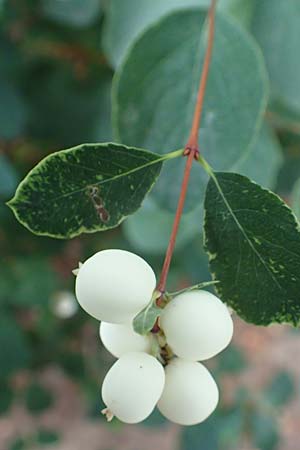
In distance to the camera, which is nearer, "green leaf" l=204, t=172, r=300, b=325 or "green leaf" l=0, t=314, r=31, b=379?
"green leaf" l=204, t=172, r=300, b=325

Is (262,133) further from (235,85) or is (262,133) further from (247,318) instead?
(247,318)

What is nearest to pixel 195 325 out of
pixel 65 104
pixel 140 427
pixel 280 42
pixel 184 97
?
pixel 184 97

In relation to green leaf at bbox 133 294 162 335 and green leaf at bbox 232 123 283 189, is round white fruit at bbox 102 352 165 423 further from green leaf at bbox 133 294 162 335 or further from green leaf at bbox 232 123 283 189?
green leaf at bbox 232 123 283 189

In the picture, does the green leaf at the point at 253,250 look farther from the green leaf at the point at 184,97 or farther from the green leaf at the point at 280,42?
the green leaf at the point at 280,42

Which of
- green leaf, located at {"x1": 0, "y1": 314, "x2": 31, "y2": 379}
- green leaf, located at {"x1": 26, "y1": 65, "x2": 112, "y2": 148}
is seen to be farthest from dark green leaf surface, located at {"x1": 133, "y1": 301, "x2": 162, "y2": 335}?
green leaf, located at {"x1": 0, "y1": 314, "x2": 31, "y2": 379}

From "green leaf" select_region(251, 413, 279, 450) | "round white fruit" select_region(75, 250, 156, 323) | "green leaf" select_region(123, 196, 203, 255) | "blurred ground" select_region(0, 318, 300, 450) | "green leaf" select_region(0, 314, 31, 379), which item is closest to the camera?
"round white fruit" select_region(75, 250, 156, 323)

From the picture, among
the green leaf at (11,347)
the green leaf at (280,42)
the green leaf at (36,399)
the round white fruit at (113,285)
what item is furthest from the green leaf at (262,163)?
the green leaf at (36,399)

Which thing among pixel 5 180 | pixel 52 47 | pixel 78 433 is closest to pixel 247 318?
pixel 5 180
